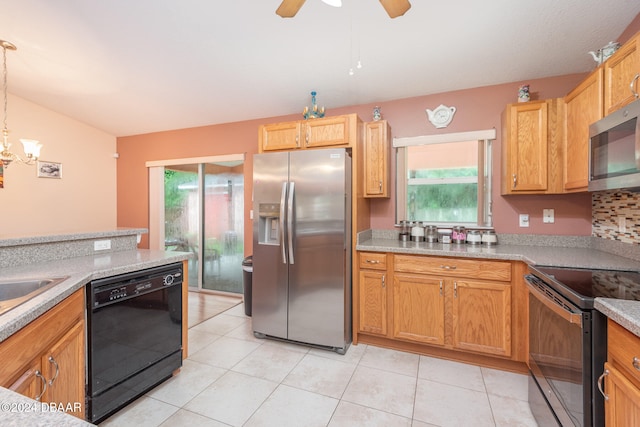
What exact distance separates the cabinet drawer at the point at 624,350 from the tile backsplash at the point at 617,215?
133cm

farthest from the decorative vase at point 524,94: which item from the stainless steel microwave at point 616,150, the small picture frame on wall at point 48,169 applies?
the small picture frame on wall at point 48,169

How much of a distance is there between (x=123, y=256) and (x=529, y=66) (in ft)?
11.7

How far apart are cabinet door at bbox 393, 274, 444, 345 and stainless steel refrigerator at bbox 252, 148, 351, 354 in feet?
1.43

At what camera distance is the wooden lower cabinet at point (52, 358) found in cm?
98

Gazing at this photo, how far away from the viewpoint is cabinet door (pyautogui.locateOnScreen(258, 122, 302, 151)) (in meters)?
2.79

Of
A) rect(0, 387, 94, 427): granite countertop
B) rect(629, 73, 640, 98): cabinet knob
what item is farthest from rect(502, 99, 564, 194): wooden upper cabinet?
rect(0, 387, 94, 427): granite countertop

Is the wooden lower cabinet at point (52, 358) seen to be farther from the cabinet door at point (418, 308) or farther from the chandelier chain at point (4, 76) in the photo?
the chandelier chain at point (4, 76)

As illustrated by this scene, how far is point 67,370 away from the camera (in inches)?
52.7

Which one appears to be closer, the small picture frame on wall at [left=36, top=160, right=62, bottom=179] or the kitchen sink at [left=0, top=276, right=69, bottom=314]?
the kitchen sink at [left=0, top=276, right=69, bottom=314]

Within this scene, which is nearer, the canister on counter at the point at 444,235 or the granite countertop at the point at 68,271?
the granite countertop at the point at 68,271

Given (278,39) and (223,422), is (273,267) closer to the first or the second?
(223,422)

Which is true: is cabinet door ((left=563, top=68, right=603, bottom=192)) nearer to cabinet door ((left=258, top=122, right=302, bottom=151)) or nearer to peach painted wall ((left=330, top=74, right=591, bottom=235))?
peach painted wall ((left=330, top=74, right=591, bottom=235))

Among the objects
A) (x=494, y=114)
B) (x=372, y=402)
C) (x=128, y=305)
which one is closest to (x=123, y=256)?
(x=128, y=305)

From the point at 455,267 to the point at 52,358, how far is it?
2.48 meters
